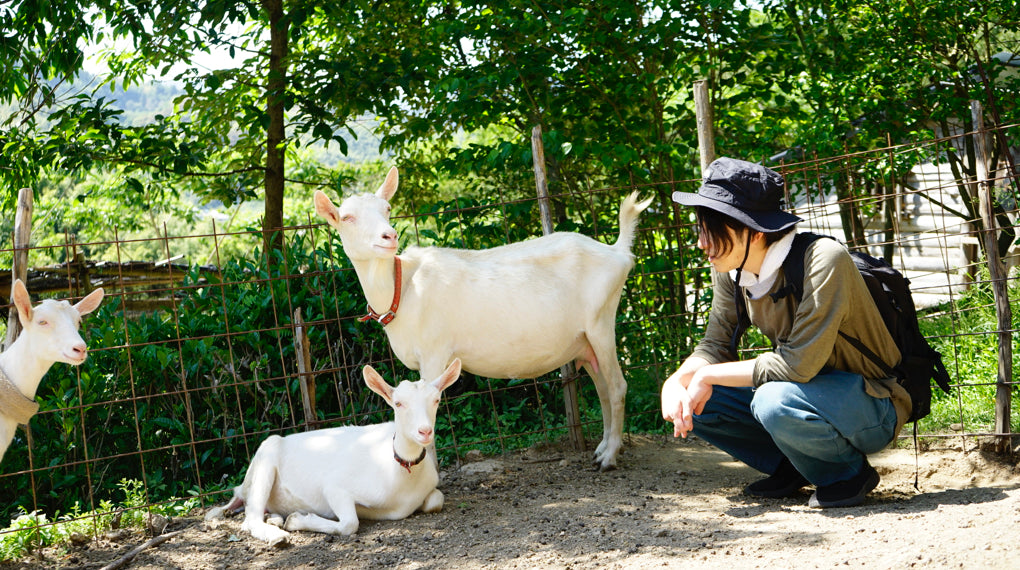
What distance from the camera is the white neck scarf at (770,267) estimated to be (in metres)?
3.56

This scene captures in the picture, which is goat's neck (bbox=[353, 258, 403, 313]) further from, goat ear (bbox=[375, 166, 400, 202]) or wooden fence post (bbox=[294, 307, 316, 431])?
wooden fence post (bbox=[294, 307, 316, 431])

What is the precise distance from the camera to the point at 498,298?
4918 millimetres

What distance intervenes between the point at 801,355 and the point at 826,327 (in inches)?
6.2

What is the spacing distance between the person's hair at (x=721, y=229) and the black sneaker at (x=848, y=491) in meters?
1.12

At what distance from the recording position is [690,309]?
790cm

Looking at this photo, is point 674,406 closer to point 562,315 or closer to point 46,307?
point 562,315

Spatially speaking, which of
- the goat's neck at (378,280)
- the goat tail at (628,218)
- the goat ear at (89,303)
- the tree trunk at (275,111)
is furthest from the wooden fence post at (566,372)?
the tree trunk at (275,111)

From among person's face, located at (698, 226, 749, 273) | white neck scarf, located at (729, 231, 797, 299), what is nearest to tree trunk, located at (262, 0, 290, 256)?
person's face, located at (698, 226, 749, 273)

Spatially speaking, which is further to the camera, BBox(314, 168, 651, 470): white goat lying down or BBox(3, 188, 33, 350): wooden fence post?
BBox(314, 168, 651, 470): white goat lying down

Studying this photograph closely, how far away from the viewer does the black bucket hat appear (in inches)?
139

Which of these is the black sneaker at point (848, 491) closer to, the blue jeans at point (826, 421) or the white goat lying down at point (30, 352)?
the blue jeans at point (826, 421)

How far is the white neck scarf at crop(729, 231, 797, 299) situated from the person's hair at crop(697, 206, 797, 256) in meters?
0.03

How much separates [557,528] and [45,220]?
14.9 meters

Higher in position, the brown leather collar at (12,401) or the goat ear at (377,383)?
the brown leather collar at (12,401)
